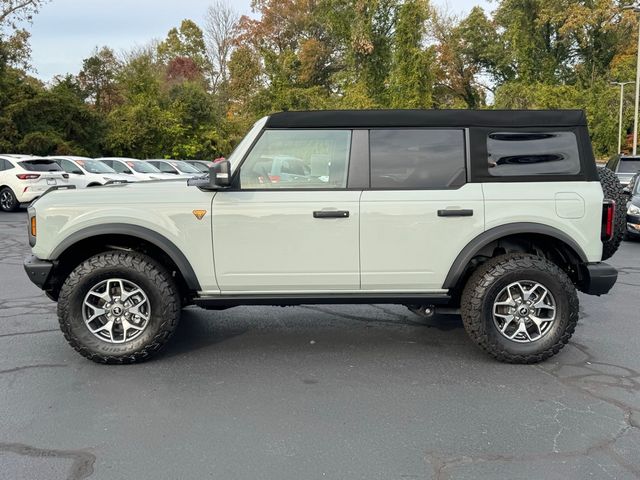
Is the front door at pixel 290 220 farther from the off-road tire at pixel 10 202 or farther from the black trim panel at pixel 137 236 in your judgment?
the off-road tire at pixel 10 202

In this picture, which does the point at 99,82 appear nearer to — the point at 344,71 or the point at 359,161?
the point at 344,71

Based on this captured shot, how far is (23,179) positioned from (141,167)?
5.87 metres

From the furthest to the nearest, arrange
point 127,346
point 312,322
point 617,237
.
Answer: point 312,322 → point 617,237 → point 127,346

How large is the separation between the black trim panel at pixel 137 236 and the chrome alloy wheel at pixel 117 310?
37cm

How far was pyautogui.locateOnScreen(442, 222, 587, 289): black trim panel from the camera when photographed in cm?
438

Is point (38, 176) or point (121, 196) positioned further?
point (38, 176)

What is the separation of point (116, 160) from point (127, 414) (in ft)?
65.1

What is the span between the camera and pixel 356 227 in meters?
4.36

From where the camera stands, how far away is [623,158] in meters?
17.0

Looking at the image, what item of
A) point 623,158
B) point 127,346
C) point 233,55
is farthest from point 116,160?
point 233,55

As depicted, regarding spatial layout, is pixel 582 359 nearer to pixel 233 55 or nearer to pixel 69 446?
pixel 69 446

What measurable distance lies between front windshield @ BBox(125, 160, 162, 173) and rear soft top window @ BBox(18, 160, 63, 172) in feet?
13.9

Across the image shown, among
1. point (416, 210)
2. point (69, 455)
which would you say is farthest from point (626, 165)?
point (69, 455)

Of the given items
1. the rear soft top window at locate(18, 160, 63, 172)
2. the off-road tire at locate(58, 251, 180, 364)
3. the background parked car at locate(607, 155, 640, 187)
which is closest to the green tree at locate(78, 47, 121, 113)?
the rear soft top window at locate(18, 160, 63, 172)
